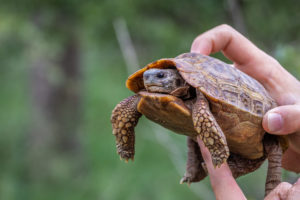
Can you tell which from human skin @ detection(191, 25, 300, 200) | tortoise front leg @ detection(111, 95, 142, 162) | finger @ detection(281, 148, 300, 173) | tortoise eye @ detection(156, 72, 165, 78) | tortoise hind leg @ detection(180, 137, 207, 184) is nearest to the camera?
tortoise eye @ detection(156, 72, 165, 78)

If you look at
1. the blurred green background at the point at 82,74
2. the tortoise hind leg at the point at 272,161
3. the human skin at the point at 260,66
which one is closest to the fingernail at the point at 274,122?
the tortoise hind leg at the point at 272,161

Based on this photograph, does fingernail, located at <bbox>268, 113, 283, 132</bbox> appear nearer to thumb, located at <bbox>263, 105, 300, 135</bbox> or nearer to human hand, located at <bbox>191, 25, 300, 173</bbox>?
thumb, located at <bbox>263, 105, 300, 135</bbox>

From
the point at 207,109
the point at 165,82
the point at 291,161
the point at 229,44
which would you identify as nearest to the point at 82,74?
the point at 229,44

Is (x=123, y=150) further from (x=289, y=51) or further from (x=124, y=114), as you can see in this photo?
(x=289, y=51)

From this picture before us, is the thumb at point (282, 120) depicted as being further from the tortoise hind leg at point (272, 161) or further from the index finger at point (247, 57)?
the index finger at point (247, 57)

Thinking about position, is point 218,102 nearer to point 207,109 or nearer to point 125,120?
point 207,109

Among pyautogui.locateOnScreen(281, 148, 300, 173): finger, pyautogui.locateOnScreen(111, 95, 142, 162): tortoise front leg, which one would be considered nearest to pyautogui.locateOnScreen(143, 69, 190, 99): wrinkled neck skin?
pyautogui.locateOnScreen(111, 95, 142, 162): tortoise front leg
